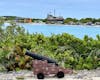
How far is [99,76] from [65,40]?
2.72 metres

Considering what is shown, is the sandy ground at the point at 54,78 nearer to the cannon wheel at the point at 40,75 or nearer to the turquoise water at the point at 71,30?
the cannon wheel at the point at 40,75

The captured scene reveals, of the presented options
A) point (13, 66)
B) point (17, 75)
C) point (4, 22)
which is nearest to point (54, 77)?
point (17, 75)

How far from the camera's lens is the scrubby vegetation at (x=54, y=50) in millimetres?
10330

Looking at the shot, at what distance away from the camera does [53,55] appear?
10.8 meters

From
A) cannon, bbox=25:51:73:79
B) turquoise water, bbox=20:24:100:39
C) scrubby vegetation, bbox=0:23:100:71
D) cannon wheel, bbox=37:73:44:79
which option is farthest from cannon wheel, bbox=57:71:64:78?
turquoise water, bbox=20:24:100:39

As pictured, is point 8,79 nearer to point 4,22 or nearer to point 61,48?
point 61,48

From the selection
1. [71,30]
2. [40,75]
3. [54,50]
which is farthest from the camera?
[71,30]

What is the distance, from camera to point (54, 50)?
1141cm

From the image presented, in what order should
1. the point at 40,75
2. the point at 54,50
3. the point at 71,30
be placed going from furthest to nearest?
the point at 71,30, the point at 54,50, the point at 40,75

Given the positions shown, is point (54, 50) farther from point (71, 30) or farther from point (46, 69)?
point (71, 30)

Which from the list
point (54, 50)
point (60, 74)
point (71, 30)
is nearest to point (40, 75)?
point (60, 74)

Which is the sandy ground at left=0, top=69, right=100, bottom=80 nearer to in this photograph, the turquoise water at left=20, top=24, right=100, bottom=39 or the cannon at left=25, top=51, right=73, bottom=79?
the cannon at left=25, top=51, right=73, bottom=79

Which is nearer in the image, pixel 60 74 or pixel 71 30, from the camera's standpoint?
pixel 60 74

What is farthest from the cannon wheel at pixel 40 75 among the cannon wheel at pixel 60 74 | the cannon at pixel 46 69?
the cannon wheel at pixel 60 74
